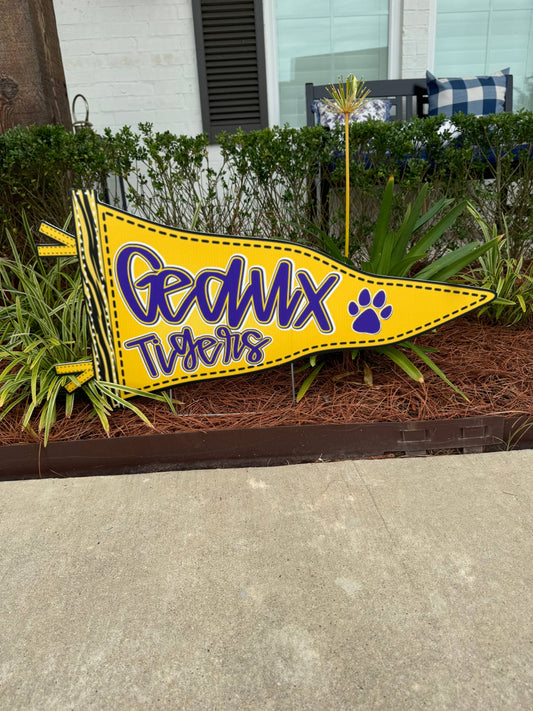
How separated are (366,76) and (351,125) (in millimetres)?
2835

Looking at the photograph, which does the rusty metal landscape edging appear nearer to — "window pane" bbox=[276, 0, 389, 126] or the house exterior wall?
"window pane" bbox=[276, 0, 389, 126]

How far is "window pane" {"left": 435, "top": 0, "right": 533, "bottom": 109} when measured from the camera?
Result: 16.5ft

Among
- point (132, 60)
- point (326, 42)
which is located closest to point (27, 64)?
point (132, 60)

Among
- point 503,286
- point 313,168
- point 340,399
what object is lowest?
point 340,399

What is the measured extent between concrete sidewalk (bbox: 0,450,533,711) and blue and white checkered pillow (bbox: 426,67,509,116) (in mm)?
3577

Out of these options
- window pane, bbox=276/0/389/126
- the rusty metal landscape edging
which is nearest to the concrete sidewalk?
the rusty metal landscape edging

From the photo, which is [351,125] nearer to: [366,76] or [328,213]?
[328,213]

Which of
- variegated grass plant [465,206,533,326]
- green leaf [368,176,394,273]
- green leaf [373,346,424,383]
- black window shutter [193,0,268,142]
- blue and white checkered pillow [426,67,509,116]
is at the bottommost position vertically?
green leaf [373,346,424,383]

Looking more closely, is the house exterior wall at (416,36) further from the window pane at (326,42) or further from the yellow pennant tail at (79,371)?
the yellow pennant tail at (79,371)

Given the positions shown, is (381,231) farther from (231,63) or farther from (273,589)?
(231,63)

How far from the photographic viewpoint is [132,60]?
16.2ft

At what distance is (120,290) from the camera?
2.13 metres

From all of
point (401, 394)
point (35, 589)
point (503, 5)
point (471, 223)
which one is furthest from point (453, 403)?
point (503, 5)

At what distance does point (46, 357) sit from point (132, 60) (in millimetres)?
3837
